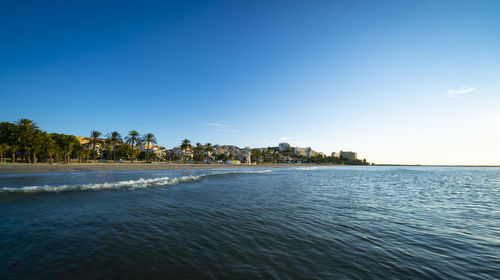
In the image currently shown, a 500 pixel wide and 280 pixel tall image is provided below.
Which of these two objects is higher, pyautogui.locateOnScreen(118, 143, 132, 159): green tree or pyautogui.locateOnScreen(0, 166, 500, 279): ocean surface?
pyautogui.locateOnScreen(118, 143, 132, 159): green tree

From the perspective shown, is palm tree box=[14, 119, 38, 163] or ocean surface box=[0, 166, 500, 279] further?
palm tree box=[14, 119, 38, 163]

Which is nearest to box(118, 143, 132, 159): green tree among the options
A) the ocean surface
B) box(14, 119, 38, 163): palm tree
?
box(14, 119, 38, 163): palm tree

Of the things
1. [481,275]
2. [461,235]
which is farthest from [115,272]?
[461,235]

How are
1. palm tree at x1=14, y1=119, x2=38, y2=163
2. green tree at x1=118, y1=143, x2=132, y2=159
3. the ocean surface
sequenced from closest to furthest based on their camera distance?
the ocean surface → palm tree at x1=14, y1=119, x2=38, y2=163 → green tree at x1=118, y1=143, x2=132, y2=159

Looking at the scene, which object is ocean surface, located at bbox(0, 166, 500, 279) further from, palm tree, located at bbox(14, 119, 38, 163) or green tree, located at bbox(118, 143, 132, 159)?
green tree, located at bbox(118, 143, 132, 159)

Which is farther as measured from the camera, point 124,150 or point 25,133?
point 124,150

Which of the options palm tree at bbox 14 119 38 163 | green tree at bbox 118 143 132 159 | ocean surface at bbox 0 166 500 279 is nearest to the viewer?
ocean surface at bbox 0 166 500 279

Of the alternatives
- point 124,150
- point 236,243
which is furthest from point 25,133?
point 236,243

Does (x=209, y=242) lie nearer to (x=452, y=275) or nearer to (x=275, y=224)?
(x=275, y=224)

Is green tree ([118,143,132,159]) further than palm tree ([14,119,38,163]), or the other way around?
green tree ([118,143,132,159])

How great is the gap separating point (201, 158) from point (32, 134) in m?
107

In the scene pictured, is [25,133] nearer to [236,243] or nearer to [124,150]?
[124,150]

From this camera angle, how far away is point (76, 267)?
464 cm

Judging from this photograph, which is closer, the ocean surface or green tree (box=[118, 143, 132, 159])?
the ocean surface
